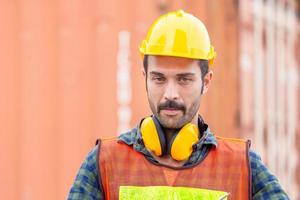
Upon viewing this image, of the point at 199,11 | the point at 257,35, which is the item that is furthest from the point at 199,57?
the point at 257,35

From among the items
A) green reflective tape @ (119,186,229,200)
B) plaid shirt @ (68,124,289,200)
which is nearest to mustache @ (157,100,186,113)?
plaid shirt @ (68,124,289,200)

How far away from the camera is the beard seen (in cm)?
307

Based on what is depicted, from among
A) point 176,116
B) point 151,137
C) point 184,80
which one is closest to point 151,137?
point 151,137

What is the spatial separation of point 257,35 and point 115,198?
6.92 metres

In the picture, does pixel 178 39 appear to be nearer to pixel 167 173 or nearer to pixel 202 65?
pixel 202 65

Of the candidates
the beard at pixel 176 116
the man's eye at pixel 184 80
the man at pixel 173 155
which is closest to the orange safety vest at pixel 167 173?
the man at pixel 173 155

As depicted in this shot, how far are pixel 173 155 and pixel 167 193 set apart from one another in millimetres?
128

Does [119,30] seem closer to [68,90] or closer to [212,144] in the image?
[68,90]

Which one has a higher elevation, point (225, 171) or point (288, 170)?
point (225, 171)

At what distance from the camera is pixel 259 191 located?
3.09 meters

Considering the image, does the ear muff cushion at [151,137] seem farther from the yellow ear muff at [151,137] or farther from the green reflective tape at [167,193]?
the green reflective tape at [167,193]

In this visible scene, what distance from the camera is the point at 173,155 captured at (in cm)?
308

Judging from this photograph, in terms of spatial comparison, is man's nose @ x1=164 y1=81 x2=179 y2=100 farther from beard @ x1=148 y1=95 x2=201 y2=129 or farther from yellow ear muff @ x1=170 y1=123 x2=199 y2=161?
yellow ear muff @ x1=170 y1=123 x2=199 y2=161

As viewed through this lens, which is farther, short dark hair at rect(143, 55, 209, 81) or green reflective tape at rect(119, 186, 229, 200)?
short dark hair at rect(143, 55, 209, 81)
